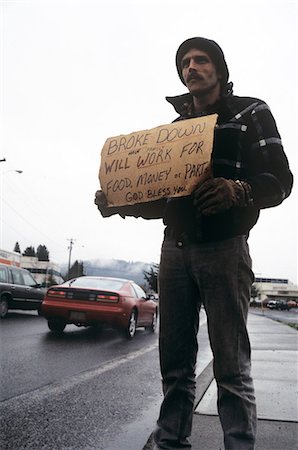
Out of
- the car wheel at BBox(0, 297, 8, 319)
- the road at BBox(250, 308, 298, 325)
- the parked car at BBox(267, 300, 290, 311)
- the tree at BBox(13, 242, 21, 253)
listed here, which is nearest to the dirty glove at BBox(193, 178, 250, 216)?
the car wheel at BBox(0, 297, 8, 319)

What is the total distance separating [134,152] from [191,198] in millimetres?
422

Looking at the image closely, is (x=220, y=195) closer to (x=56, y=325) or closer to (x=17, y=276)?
(x=56, y=325)

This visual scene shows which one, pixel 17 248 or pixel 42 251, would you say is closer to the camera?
pixel 17 248

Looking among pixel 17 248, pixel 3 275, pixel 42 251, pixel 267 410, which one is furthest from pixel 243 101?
pixel 42 251

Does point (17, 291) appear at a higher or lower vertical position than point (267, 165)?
lower

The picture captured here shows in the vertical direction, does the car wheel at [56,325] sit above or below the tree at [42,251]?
below

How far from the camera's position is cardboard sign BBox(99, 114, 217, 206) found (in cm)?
196

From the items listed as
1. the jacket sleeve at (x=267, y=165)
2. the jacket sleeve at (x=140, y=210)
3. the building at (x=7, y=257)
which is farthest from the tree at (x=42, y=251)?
the jacket sleeve at (x=267, y=165)

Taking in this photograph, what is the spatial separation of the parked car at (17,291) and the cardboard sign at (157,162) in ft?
32.8

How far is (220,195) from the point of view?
1.74 meters

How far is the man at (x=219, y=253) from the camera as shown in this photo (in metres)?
1.82

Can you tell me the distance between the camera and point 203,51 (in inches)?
85.5

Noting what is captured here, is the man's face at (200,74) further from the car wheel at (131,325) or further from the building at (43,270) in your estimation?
the building at (43,270)

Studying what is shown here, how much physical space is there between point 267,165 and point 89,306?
22.8 ft
